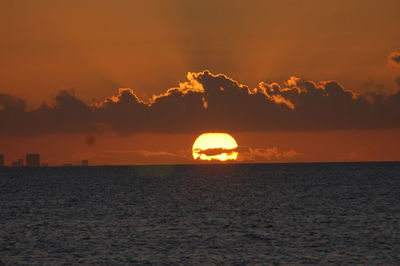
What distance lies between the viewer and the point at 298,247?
5406 centimetres

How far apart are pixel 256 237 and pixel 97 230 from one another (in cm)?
1719

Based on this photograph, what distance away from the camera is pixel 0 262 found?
47500 millimetres

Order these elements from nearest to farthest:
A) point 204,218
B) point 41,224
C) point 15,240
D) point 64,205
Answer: point 15,240
point 41,224
point 204,218
point 64,205

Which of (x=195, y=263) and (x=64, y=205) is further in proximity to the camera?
(x=64, y=205)

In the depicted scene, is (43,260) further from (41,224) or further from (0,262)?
(41,224)

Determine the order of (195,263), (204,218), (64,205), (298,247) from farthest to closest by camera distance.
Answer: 1. (64,205)
2. (204,218)
3. (298,247)
4. (195,263)

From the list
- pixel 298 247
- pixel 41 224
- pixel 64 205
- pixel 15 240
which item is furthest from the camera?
pixel 64 205

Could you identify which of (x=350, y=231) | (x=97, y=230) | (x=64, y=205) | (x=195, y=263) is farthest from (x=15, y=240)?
(x=64, y=205)

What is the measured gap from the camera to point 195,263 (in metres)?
47.1

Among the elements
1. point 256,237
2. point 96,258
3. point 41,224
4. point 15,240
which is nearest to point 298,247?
point 256,237

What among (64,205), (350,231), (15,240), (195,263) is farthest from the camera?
(64,205)

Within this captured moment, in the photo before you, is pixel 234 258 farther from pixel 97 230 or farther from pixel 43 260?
pixel 97 230

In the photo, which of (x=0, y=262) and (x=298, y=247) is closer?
(x=0, y=262)

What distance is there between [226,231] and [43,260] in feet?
72.5
